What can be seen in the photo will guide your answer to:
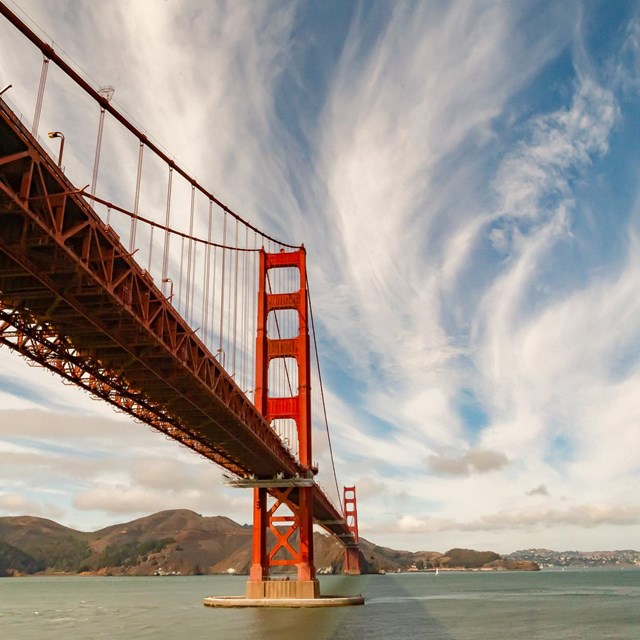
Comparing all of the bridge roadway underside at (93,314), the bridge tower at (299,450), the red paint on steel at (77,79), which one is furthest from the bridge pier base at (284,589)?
the red paint on steel at (77,79)

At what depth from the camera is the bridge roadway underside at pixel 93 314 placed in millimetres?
13984

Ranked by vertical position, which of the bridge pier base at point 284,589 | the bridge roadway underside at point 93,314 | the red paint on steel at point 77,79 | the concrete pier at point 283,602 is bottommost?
the concrete pier at point 283,602

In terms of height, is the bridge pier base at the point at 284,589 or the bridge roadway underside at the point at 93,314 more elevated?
the bridge roadway underside at the point at 93,314

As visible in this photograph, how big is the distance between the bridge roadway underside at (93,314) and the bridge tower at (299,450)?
971 centimetres

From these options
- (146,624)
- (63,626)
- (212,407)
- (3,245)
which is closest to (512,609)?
(146,624)

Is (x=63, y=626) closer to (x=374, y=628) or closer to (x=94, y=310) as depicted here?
(x=374, y=628)

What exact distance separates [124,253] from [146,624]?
1128 inches

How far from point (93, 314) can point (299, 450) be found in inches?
1015

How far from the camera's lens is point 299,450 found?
42812 millimetres

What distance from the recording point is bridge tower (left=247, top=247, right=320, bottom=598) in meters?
39.8

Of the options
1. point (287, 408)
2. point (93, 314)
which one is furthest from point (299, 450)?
point (93, 314)

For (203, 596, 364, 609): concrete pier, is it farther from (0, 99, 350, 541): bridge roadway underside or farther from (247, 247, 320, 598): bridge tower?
(0, 99, 350, 541): bridge roadway underside

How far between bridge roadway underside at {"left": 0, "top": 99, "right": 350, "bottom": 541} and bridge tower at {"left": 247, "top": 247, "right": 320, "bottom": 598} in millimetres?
9706

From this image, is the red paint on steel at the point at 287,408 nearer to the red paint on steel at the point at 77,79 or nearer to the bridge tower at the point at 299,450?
the bridge tower at the point at 299,450
